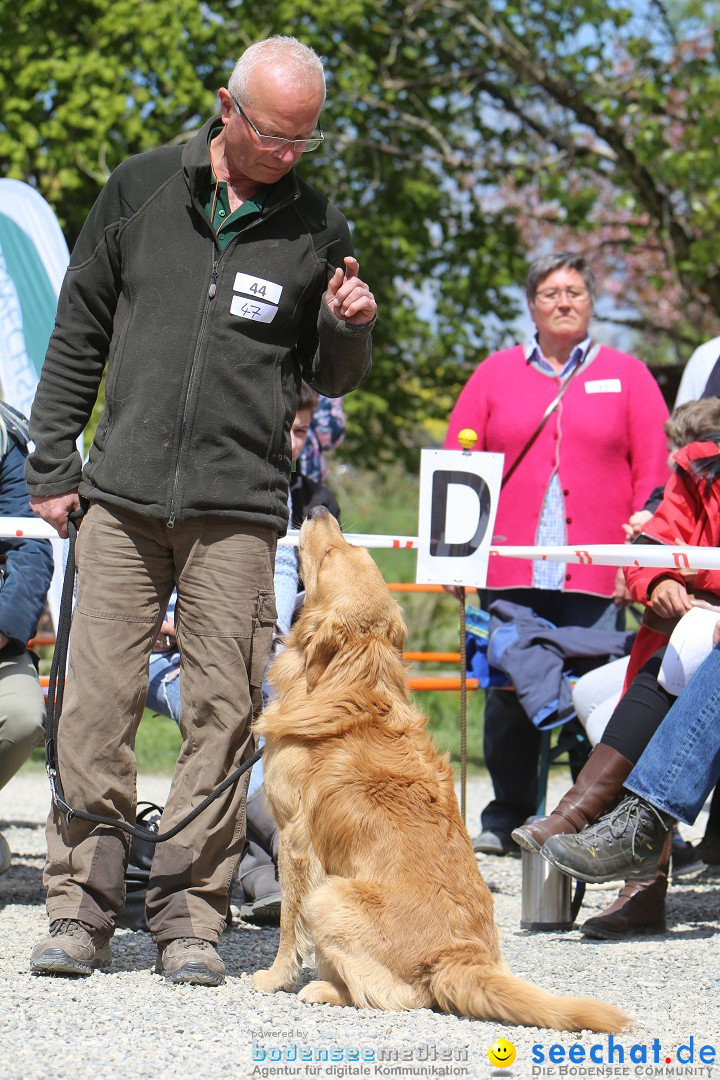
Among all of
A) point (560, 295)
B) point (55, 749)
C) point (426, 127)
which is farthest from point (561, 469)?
point (426, 127)

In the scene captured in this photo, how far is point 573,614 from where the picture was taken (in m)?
5.93

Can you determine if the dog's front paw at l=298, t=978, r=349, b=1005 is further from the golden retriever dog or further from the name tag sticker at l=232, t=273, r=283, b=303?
the name tag sticker at l=232, t=273, r=283, b=303

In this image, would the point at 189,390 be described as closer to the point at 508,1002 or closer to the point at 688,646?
the point at 508,1002

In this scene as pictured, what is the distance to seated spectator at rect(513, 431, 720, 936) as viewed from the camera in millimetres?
4523

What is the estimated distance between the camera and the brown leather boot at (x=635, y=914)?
4609mm

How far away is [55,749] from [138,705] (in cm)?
32

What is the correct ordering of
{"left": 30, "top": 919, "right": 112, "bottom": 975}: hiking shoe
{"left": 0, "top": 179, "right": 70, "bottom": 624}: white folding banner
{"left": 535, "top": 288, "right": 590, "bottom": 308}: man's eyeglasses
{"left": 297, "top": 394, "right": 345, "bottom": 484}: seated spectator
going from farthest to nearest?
{"left": 0, "top": 179, "right": 70, "bottom": 624}: white folding banner < {"left": 297, "top": 394, "right": 345, "bottom": 484}: seated spectator < {"left": 535, "top": 288, "right": 590, "bottom": 308}: man's eyeglasses < {"left": 30, "top": 919, "right": 112, "bottom": 975}: hiking shoe

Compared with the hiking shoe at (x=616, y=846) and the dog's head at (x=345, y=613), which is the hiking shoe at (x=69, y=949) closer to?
the dog's head at (x=345, y=613)

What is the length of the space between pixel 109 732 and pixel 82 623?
13.5 inches

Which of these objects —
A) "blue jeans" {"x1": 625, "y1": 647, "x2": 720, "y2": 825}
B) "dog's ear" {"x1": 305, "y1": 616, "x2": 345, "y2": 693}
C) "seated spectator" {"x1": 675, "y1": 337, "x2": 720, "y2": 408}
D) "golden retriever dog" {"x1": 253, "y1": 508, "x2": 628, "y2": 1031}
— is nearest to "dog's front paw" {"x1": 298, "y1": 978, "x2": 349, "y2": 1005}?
"golden retriever dog" {"x1": 253, "y1": 508, "x2": 628, "y2": 1031}

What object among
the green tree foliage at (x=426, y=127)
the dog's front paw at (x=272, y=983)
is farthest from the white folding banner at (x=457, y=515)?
the green tree foliage at (x=426, y=127)

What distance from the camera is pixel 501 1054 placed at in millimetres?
2879

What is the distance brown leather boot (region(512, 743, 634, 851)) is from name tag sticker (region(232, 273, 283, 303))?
2.15 meters

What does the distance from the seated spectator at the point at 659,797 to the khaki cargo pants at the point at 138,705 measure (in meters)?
1.36
